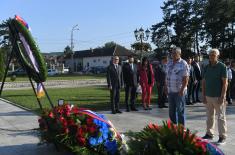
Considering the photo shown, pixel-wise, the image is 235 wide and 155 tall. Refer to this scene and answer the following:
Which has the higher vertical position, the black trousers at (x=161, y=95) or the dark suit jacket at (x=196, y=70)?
the dark suit jacket at (x=196, y=70)

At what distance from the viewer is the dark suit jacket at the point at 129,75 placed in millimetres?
12414

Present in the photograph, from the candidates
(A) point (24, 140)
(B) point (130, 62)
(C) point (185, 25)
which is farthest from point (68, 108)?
(C) point (185, 25)

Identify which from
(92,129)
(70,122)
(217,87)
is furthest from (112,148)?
(217,87)

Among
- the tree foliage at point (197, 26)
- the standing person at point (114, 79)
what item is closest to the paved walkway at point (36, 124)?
the standing person at point (114, 79)

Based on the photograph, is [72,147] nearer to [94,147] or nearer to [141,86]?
[94,147]

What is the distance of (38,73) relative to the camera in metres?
9.45

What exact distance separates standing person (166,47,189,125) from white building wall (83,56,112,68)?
271ft

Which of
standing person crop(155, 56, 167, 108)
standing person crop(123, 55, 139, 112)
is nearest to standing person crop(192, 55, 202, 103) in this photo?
standing person crop(155, 56, 167, 108)

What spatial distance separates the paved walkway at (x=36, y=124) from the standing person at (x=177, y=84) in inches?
40.5

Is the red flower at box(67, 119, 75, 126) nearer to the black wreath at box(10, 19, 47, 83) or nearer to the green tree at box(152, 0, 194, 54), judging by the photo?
the black wreath at box(10, 19, 47, 83)

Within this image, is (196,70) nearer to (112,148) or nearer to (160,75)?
(160,75)

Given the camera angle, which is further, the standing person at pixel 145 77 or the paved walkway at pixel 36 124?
the standing person at pixel 145 77

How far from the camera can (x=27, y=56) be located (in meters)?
9.49

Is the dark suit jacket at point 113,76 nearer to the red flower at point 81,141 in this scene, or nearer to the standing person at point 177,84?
the standing person at point 177,84
